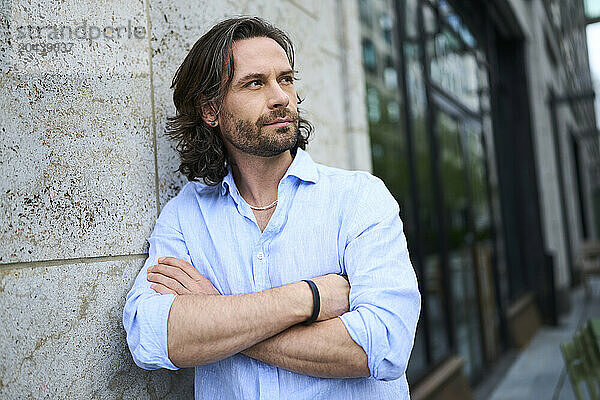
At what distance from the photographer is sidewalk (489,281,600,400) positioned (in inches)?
218

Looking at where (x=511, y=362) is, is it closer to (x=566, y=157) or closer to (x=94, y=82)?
(x=94, y=82)

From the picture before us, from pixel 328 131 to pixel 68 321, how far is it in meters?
1.65

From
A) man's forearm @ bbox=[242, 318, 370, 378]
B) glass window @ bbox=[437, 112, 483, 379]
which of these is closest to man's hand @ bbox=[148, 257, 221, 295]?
man's forearm @ bbox=[242, 318, 370, 378]

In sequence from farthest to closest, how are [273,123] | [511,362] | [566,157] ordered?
[566,157] < [511,362] < [273,123]

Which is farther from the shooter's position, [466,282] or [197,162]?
[466,282]

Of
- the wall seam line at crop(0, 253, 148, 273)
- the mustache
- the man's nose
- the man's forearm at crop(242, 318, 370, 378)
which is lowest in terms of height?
the man's forearm at crop(242, 318, 370, 378)

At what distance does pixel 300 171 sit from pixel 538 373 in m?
5.27

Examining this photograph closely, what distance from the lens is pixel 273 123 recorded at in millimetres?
1821

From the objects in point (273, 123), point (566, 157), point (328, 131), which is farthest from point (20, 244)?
point (566, 157)

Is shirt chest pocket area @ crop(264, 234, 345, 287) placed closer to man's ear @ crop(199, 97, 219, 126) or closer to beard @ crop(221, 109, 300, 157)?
beard @ crop(221, 109, 300, 157)

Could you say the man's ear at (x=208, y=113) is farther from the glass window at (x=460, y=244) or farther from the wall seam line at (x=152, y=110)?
the glass window at (x=460, y=244)

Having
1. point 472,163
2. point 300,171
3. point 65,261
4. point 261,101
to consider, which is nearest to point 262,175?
point 300,171

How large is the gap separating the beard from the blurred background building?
1.19 feet

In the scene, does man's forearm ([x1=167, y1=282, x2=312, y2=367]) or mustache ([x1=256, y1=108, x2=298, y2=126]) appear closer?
man's forearm ([x1=167, y1=282, x2=312, y2=367])
